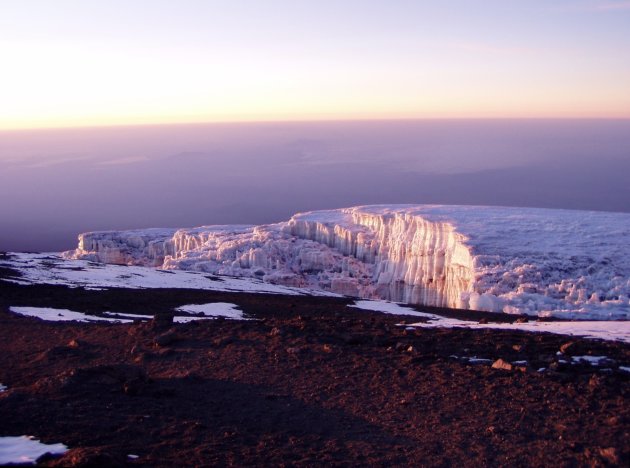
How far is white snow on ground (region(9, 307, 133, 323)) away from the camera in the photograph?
17891 millimetres

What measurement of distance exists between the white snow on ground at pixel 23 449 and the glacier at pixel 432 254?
2591 cm

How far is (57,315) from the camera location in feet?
60.8

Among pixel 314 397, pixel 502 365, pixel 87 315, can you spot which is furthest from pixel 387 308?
pixel 314 397

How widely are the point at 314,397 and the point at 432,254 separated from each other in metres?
37.9

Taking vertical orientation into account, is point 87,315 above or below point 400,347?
below

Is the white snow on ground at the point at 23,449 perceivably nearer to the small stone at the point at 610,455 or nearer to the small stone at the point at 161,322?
the small stone at the point at 610,455

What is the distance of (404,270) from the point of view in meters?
48.8

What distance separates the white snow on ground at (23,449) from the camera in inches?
279

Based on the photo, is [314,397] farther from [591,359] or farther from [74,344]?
[74,344]

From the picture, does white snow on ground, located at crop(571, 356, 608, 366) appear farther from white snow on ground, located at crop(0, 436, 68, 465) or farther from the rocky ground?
white snow on ground, located at crop(0, 436, 68, 465)

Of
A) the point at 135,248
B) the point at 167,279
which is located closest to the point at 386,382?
the point at 167,279

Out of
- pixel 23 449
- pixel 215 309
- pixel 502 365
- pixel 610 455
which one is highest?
pixel 610 455

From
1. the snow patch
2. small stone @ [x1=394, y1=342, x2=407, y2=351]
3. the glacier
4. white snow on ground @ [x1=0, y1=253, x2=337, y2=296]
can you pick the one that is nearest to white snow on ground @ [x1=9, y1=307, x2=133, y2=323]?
white snow on ground @ [x1=0, y1=253, x2=337, y2=296]

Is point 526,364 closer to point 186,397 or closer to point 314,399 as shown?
point 314,399
